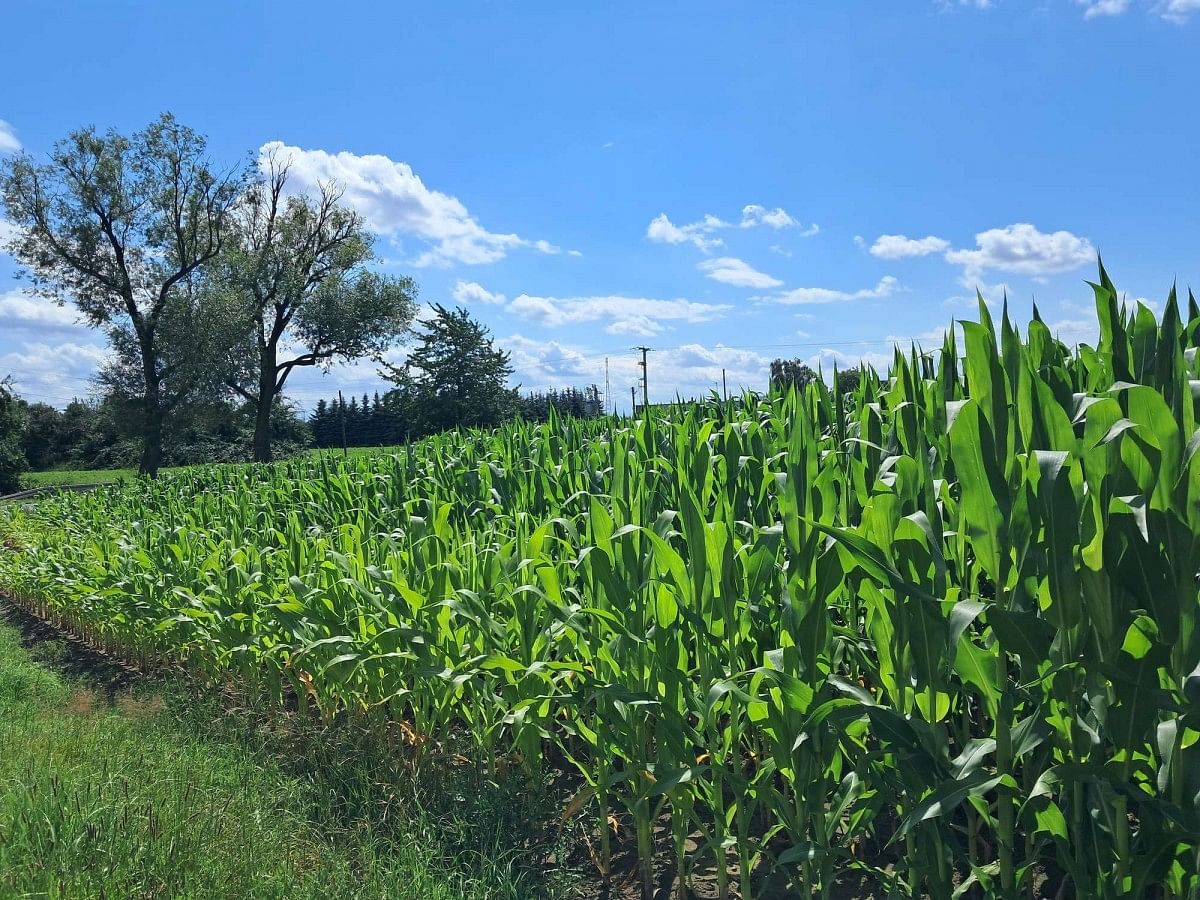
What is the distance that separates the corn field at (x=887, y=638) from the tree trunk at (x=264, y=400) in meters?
34.9

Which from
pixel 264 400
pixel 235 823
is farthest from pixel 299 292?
pixel 235 823

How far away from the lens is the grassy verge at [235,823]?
273 cm

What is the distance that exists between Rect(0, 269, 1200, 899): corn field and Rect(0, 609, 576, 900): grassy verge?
364 millimetres

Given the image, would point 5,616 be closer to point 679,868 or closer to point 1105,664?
point 679,868

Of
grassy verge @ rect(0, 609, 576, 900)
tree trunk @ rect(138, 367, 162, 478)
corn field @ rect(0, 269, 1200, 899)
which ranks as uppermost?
tree trunk @ rect(138, 367, 162, 478)

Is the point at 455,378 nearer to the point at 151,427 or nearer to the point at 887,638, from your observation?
the point at 151,427

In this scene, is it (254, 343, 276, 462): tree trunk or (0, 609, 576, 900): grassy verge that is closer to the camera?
(0, 609, 576, 900): grassy verge

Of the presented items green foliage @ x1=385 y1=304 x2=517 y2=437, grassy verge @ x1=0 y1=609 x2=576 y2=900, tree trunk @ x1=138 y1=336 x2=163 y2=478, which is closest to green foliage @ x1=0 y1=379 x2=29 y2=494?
tree trunk @ x1=138 y1=336 x2=163 y2=478

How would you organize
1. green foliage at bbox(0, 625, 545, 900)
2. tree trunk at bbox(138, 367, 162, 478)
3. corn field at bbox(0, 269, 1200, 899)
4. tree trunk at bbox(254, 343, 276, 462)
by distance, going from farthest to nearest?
tree trunk at bbox(254, 343, 276, 462), tree trunk at bbox(138, 367, 162, 478), green foliage at bbox(0, 625, 545, 900), corn field at bbox(0, 269, 1200, 899)

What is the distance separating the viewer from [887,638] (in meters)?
2.13

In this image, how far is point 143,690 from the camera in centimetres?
626

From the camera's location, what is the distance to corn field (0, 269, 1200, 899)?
177 centimetres

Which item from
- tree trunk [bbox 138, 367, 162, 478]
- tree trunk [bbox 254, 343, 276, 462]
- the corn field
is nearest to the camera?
the corn field

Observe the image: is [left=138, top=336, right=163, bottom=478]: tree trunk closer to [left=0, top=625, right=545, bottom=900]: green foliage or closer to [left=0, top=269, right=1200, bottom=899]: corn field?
[left=0, top=625, right=545, bottom=900]: green foliage
